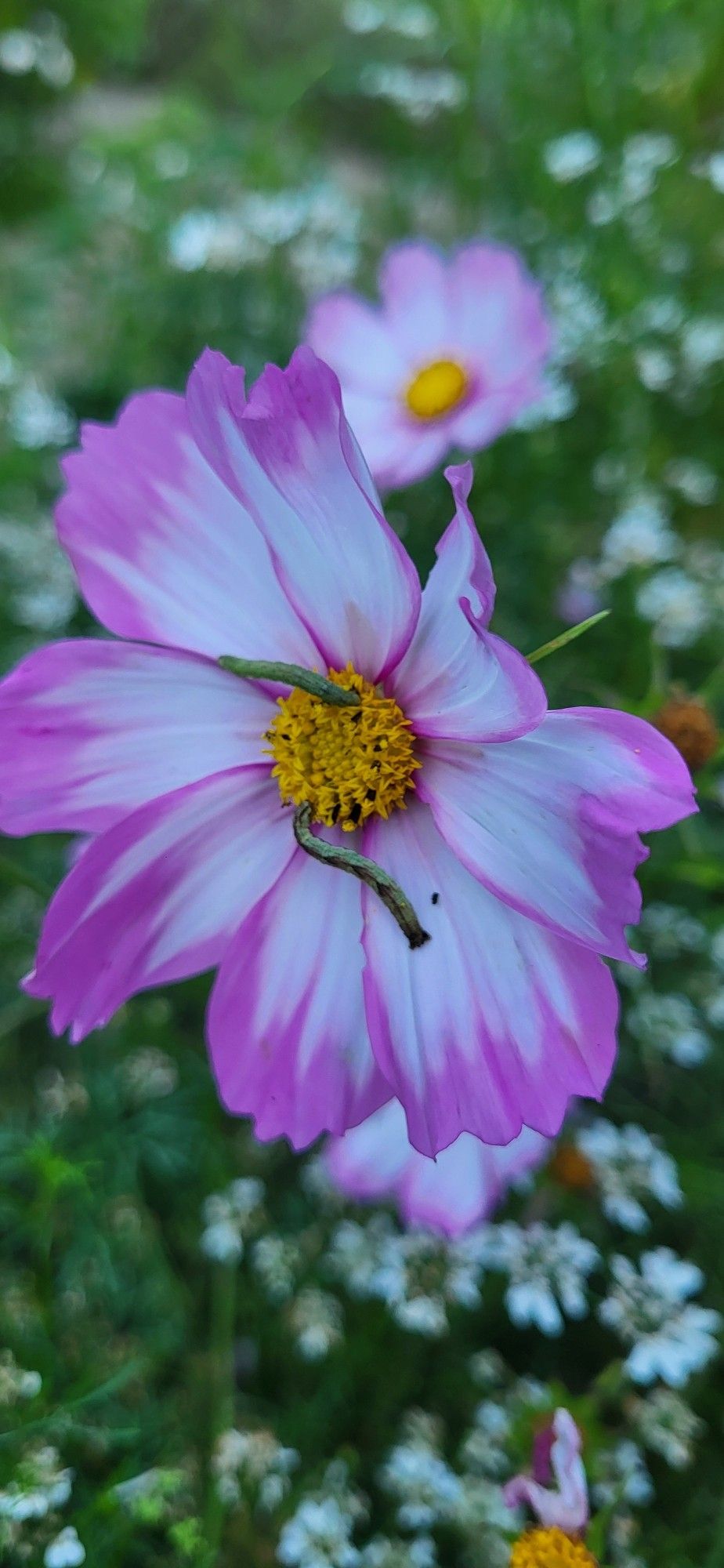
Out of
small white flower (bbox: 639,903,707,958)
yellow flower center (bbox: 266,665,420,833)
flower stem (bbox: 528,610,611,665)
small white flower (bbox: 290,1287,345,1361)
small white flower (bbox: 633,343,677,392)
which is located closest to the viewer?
flower stem (bbox: 528,610,611,665)

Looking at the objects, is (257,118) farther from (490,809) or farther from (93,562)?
(490,809)

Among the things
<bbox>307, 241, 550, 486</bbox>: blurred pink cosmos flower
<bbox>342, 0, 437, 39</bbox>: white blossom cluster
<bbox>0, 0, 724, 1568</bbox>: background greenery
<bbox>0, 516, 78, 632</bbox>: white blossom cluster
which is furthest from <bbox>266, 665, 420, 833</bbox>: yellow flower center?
<bbox>342, 0, 437, 39</bbox>: white blossom cluster

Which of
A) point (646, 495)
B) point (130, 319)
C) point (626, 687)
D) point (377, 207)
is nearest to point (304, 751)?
point (626, 687)

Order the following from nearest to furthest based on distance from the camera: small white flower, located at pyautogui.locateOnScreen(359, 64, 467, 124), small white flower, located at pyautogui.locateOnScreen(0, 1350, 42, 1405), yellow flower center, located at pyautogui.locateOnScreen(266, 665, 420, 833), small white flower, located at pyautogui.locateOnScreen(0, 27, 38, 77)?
yellow flower center, located at pyautogui.locateOnScreen(266, 665, 420, 833) → small white flower, located at pyautogui.locateOnScreen(0, 1350, 42, 1405) → small white flower, located at pyautogui.locateOnScreen(359, 64, 467, 124) → small white flower, located at pyautogui.locateOnScreen(0, 27, 38, 77)

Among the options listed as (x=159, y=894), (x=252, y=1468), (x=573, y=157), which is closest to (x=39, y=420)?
(x=573, y=157)

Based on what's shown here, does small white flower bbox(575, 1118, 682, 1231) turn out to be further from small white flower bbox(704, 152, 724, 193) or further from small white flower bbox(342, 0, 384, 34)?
small white flower bbox(342, 0, 384, 34)

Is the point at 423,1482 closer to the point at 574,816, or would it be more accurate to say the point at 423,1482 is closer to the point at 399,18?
the point at 574,816
